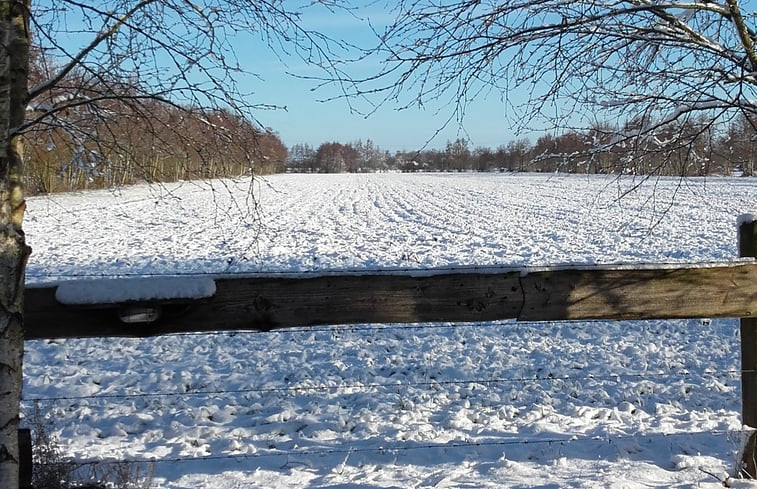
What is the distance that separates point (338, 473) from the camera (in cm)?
380

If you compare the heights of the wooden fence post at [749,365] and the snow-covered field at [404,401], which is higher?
the wooden fence post at [749,365]

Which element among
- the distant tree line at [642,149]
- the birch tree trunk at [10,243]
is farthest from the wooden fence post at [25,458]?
the distant tree line at [642,149]

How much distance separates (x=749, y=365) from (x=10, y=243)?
3570 millimetres

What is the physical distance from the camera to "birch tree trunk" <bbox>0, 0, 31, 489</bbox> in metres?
2.03

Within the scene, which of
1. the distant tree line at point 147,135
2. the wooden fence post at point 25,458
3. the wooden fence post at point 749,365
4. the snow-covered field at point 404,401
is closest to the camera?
the wooden fence post at point 25,458

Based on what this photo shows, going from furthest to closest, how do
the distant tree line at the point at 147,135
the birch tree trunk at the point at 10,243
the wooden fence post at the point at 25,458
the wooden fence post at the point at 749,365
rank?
1. the wooden fence post at the point at 749,365
2. the distant tree line at the point at 147,135
3. the wooden fence post at the point at 25,458
4. the birch tree trunk at the point at 10,243

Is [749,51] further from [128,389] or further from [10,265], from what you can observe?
[128,389]

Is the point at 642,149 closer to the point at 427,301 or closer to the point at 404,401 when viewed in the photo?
the point at 427,301

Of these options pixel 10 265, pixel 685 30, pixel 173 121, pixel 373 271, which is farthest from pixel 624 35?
pixel 10 265

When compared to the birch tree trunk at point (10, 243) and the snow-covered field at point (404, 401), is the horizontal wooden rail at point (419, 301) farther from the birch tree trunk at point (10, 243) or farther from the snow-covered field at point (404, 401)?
the birch tree trunk at point (10, 243)

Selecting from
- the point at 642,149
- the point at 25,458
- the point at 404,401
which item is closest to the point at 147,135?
the point at 25,458

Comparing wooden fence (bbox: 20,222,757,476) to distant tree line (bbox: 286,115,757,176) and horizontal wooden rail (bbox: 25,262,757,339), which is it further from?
distant tree line (bbox: 286,115,757,176)

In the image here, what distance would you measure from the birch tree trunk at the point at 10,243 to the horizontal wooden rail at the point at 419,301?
41 centimetres

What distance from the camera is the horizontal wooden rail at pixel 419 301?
101 inches
